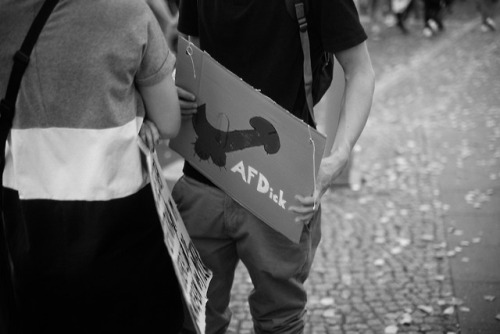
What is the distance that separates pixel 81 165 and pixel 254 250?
746 mm

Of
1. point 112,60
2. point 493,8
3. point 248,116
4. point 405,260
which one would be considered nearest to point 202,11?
point 248,116

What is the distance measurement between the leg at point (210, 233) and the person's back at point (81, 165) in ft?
1.21

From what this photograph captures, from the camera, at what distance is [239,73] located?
212cm

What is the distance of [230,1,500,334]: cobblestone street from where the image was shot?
11.9 feet

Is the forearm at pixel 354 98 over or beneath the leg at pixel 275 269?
over

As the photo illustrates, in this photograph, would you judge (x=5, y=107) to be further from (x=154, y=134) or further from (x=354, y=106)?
(x=354, y=106)

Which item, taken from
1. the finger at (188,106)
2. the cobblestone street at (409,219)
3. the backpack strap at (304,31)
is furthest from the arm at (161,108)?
the cobblestone street at (409,219)

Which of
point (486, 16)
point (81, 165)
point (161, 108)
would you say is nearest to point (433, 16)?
point (486, 16)

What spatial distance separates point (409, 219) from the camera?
500cm

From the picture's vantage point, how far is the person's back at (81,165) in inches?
62.9

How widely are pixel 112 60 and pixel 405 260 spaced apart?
3143 millimetres

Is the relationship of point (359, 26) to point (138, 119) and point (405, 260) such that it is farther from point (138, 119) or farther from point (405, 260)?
point (405, 260)

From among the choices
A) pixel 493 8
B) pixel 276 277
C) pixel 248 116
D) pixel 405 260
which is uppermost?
pixel 248 116

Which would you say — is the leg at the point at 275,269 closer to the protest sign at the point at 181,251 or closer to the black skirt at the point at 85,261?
the protest sign at the point at 181,251
